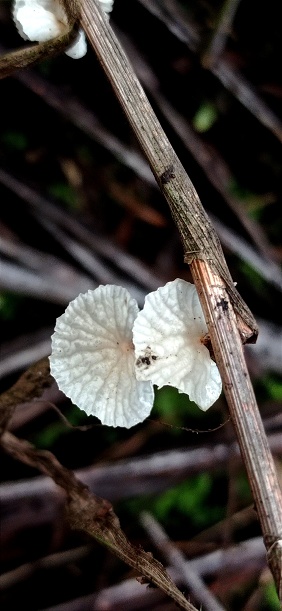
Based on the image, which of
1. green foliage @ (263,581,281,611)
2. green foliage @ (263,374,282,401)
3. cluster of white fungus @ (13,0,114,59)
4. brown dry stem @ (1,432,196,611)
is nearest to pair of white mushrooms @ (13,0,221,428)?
cluster of white fungus @ (13,0,114,59)

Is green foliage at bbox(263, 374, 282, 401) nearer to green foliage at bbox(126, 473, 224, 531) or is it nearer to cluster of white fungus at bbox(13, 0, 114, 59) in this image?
green foliage at bbox(126, 473, 224, 531)

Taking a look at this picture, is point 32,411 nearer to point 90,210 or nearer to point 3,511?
point 3,511

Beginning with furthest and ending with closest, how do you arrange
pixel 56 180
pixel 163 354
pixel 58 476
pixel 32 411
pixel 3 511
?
pixel 56 180, pixel 32 411, pixel 3 511, pixel 58 476, pixel 163 354


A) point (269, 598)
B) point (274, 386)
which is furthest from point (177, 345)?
point (269, 598)

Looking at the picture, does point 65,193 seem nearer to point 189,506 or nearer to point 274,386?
point 274,386

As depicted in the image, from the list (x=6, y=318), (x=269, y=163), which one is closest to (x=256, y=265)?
(x=269, y=163)

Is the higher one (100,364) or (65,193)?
(65,193)
